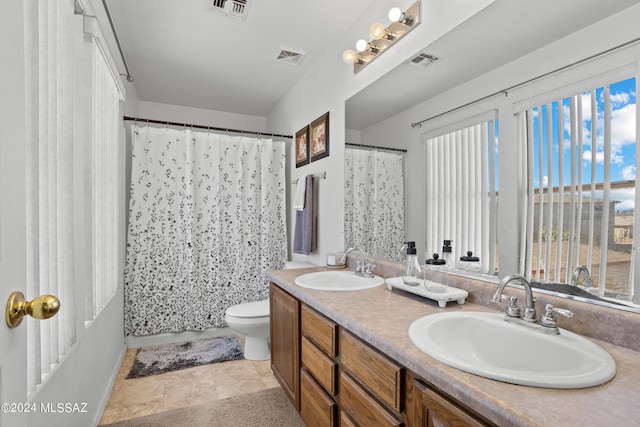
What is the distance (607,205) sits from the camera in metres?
0.88

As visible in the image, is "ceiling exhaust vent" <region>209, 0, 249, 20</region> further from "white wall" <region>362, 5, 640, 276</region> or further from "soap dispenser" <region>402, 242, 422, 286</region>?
"soap dispenser" <region>402, 242, 422, 286</region>

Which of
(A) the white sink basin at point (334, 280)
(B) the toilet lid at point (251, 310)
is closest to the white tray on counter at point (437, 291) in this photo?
(A) the white sink basin at point (334, 280)

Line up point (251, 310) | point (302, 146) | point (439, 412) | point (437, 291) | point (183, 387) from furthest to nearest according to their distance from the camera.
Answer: point (302, 146)
point (251, 310)
point (183, 387)
point (437, 291)
point (439, 412)

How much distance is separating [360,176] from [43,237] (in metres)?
1.62

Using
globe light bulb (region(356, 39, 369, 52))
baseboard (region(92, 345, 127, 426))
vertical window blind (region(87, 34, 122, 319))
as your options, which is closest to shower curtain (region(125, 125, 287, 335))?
baseboard (region(92, 345, 127, 426))

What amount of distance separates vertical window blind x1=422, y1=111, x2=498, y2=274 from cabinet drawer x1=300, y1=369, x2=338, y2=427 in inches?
32.8

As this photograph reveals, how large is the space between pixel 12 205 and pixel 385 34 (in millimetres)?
1819

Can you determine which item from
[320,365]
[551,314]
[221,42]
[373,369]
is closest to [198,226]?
[221,42]

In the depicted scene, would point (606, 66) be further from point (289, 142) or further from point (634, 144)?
point (289, 142)

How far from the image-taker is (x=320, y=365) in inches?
54.5

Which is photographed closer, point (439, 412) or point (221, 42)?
point (439, 412)

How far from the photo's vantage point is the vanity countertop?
558mm

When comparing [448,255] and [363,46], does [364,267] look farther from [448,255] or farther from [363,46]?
[363,46]

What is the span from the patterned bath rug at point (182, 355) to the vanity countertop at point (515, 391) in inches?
74.6
